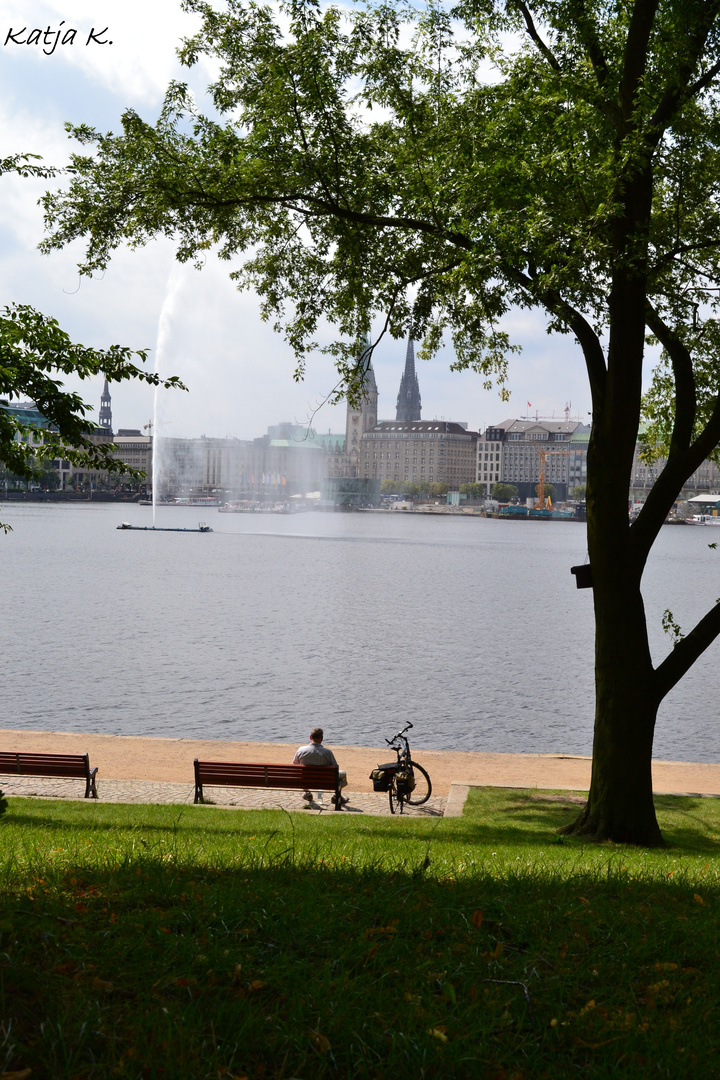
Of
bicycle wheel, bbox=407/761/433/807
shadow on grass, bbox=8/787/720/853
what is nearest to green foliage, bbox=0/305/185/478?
shadow on grass, bbox=8/787/720/853

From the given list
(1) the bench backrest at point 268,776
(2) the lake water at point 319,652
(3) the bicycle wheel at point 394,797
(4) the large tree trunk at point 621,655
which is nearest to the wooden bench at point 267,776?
(1) the bench backrest at point 268,776

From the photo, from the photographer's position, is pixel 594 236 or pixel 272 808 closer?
pixel 594 236

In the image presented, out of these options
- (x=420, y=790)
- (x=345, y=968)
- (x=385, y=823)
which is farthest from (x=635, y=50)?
(x=420, y=790)

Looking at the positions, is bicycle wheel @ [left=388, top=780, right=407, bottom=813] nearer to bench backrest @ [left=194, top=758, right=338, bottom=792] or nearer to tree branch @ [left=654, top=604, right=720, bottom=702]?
bench backrest @ [left=194, top=758, right=338, bottom=792]

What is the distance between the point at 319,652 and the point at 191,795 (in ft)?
76.6

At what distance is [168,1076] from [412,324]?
12.1 m

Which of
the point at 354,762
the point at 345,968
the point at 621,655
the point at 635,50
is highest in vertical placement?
the point at 635,50

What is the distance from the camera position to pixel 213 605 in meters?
53.6

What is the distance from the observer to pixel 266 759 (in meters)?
19.8

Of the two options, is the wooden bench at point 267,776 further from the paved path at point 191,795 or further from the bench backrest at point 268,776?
the paved path at point 191,795

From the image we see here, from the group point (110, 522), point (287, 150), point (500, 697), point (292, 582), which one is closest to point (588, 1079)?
point (287, 150)

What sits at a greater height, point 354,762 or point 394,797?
point 394,797

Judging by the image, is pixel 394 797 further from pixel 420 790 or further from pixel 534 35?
pixel 534 35

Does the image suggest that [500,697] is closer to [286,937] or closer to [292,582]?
[286,937]
